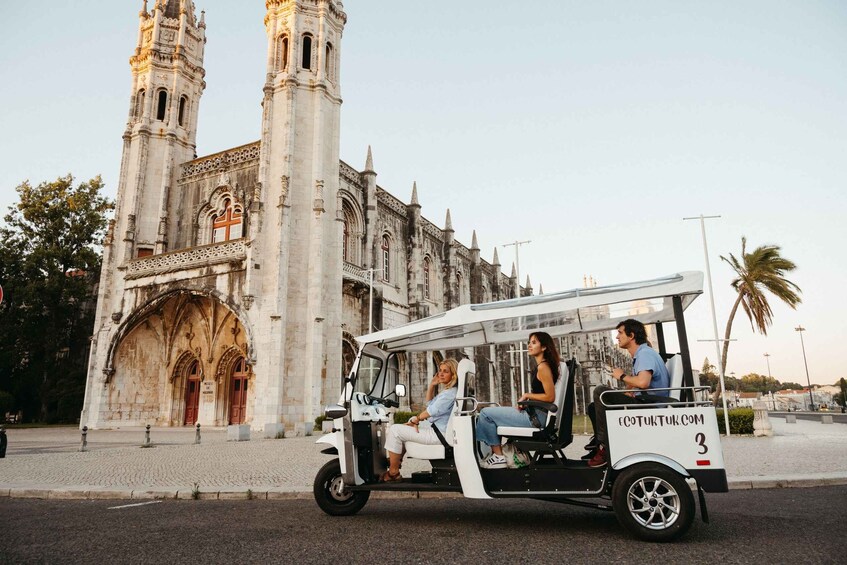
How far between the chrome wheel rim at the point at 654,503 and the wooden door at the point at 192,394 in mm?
23993

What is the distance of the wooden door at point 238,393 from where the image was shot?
24312 millimetres

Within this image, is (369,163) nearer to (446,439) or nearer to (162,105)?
(162,105)

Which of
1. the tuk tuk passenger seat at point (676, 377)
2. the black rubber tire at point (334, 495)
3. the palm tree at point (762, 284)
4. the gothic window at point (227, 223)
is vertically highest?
the gothic window at point (227, 223)

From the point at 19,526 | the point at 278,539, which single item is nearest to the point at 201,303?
the point at 19,526

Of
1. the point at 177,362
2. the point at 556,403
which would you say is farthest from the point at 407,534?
the point at 177,362

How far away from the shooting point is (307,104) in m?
23.5

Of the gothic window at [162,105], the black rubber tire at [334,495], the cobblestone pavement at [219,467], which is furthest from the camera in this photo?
the gothic window at [162,105]

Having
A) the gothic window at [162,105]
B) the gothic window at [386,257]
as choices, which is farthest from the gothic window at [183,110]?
the gothic window at [386,257]

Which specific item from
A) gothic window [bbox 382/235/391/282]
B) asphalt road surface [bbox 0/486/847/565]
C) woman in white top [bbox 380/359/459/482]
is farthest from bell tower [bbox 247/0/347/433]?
woman in white top [bbox 380/359/459/482]

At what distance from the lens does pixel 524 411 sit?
523cm

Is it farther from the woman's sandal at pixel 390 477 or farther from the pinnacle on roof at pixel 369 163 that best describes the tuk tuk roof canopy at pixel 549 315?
the pinnacle on roof at pixel 369 163

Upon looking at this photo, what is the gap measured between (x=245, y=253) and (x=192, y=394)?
7890mm

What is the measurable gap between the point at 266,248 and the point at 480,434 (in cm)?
1823

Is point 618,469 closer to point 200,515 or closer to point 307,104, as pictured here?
point 200,515
